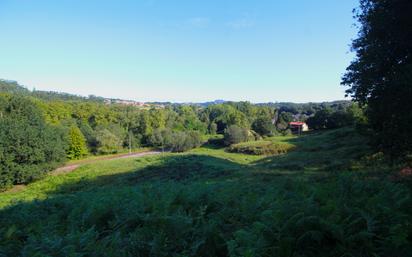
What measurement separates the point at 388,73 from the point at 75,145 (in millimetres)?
51988

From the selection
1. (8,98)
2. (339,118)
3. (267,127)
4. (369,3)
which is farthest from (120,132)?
(369,3)

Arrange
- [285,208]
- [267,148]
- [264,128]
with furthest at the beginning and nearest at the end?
[264,128] → [267,148] → [285,208]

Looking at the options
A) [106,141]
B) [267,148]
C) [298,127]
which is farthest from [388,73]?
[298,127]

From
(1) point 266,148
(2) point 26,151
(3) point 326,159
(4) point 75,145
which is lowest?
(4) point 75,145

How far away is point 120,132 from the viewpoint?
210ft

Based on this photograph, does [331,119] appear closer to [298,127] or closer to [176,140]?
[298,127]

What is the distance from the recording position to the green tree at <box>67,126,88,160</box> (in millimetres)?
52188

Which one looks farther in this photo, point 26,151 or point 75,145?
point 75,145

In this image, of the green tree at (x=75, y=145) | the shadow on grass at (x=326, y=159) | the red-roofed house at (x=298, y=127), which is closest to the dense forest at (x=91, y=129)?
the green tree at (x=75, y=145)

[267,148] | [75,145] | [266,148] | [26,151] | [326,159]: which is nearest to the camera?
[326,159]

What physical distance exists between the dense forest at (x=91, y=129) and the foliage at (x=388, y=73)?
1175 inches

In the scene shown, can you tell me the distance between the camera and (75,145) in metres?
52.8

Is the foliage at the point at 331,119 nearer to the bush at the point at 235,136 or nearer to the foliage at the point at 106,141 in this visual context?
the bush at the point at 235,136

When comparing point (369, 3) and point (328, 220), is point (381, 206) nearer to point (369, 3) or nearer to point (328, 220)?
point (328, 220)
